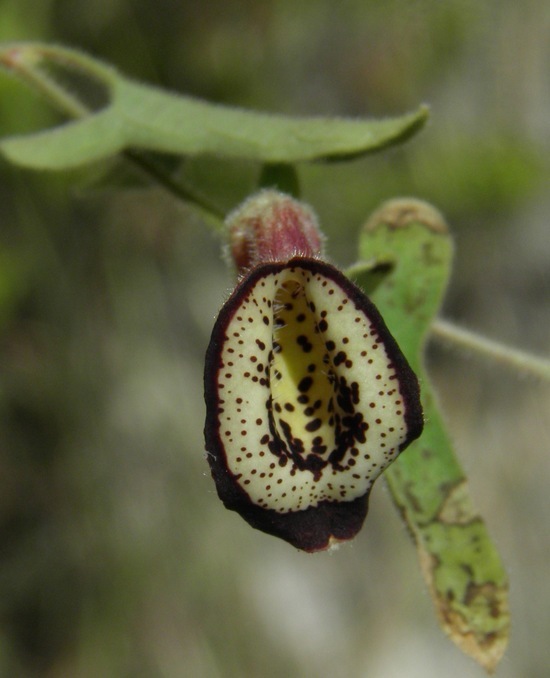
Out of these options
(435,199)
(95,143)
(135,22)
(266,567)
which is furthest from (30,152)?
(266,567)

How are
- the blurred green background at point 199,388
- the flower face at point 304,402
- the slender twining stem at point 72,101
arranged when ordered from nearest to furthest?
the flower face at point 304,402, the slender twining stem at point 72,101, the blurred green background at point 199,388

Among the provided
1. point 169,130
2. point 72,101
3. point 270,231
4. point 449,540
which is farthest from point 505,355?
point 72,101

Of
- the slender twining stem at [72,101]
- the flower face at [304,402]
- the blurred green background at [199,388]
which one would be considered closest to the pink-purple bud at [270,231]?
the flower face at [304,402]

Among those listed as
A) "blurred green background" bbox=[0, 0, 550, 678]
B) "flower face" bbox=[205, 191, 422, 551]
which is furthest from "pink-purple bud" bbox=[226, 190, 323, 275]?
"blurred green background" bbox=[0, 0, 550, 678]

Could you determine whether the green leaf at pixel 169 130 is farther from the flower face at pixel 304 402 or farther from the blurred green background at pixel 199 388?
the blurred green background at pixel 199 388

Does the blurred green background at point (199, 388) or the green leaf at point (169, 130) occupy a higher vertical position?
the green leaf at point (169, 130)

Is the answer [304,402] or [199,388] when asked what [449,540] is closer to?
[304,402]
